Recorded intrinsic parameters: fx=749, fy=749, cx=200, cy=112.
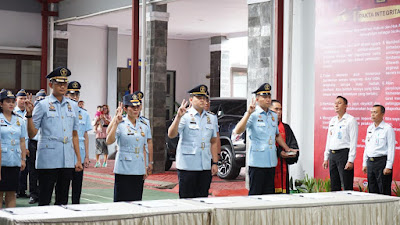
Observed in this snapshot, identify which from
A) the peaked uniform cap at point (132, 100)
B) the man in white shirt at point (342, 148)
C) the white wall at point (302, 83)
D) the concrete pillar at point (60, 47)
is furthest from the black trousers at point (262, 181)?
the concrete pillar at point (60, 47)

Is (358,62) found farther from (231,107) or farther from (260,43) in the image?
(231,107)

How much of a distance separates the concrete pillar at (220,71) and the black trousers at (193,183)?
1691 centimetres

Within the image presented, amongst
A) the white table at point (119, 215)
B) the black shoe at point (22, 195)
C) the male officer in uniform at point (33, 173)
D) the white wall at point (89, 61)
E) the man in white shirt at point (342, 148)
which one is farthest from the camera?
the white wall at point (89, 61)

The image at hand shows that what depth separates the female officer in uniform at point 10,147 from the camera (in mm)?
8688

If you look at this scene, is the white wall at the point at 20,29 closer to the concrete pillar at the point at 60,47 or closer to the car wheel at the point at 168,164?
the concrete pillar at the point at 60,47

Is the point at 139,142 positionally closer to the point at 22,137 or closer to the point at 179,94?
the point at 22,137

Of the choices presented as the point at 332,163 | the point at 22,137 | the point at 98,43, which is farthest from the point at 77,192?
the point at 98,43

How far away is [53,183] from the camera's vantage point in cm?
821

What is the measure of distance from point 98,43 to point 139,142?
16.1m

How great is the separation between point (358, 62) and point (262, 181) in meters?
3.69

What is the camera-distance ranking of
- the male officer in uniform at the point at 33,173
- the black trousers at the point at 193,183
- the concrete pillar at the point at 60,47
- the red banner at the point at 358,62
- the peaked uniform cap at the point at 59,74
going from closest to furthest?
the peaked uniform cap at the point at 59,74 < the black trousers at the point at 193,183 < the red banner at the point at 358,62 < the male officer in uniform at the point at 33,173 < the concrete pillar at the point at 60,47

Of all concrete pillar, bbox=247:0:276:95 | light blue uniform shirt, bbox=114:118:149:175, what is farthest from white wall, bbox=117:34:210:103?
light blue uniform shirt, bbox=114:118:149:175

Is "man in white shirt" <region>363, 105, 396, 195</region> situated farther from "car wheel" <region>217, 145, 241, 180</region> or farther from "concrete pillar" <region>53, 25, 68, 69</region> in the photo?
"concrete pillar" <region>53, 25, 68, 69</region>

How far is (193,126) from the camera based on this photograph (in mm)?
8320
